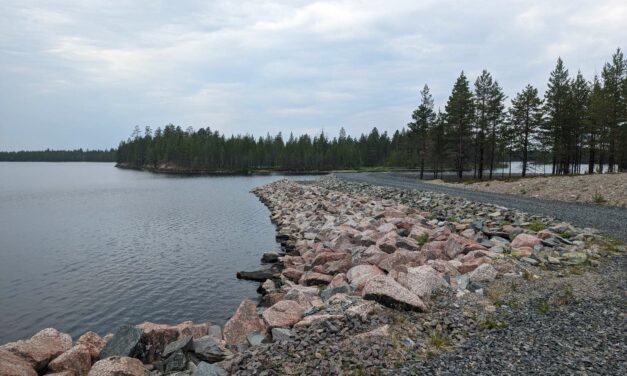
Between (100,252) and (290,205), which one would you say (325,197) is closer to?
(290,205)

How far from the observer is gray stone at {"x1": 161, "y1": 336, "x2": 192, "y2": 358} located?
8227 millimetres

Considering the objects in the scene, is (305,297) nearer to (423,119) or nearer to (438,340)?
(438,340)

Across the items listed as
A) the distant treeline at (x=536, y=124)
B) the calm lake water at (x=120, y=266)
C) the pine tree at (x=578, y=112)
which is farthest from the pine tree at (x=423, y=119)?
the calm lake water at (x=120, y=266)

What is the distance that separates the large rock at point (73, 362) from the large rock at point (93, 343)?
370 mm

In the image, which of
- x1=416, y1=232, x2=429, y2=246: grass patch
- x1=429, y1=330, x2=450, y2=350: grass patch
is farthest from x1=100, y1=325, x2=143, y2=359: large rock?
x1=416, y1=232, x2=429, y2=246: grass patch

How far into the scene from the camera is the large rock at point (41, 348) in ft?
26.5

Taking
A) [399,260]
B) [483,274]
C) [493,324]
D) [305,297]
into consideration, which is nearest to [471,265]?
[483,274]

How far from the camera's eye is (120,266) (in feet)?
64.7

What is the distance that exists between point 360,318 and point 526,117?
6011 centimetres

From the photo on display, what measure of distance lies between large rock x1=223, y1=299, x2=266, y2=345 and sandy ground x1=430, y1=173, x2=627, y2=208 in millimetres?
26937

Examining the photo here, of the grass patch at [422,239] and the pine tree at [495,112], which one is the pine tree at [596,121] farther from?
the grass patch at [422,239]

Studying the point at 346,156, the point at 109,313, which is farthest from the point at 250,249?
the point at 346,156

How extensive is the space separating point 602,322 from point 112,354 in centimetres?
977

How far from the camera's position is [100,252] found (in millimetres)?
22828
